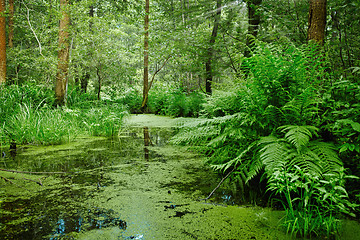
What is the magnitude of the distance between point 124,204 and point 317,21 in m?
2.78

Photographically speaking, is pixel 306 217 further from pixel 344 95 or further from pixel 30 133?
pixel 30 133

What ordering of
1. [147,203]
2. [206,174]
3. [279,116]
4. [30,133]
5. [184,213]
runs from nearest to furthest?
[184,213], [147,203], [279,116], [206,174], [30,133]

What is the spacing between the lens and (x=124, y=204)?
1.64m

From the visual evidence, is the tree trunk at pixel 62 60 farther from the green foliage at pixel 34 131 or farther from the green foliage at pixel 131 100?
the green foliage at pixel 131 100

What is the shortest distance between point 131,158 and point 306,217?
2.05 meters

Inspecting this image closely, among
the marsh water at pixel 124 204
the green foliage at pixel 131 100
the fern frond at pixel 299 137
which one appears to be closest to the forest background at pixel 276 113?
the fern frond at pixel 299 137

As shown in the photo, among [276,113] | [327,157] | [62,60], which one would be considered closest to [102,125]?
[62,60]

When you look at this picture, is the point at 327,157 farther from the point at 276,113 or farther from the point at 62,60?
the point at 62,60

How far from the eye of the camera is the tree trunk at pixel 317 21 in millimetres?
2646

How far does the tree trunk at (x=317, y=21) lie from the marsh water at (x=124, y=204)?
1955mm

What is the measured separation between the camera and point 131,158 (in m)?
2.87

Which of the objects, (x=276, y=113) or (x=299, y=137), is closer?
(x=299, y=137)

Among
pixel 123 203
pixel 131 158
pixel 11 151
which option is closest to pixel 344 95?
pixel 123 203

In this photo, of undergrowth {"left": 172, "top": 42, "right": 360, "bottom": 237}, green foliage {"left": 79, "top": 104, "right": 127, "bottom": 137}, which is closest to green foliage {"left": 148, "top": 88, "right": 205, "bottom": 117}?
green foliage {"left": 79, "top": 104, "right": 127, "bottom": 137}
